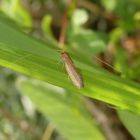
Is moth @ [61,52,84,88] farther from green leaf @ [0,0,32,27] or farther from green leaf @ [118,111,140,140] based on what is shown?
green leaf @ [0,0,32,27]

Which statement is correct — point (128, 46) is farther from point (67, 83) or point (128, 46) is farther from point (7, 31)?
point (67, 83)

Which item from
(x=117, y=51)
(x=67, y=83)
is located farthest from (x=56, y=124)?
(x=67, y=83)

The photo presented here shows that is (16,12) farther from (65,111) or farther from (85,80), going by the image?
(85,80)

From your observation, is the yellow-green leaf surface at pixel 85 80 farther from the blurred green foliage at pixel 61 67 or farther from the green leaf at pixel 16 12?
the green leaf at pixel 16 12

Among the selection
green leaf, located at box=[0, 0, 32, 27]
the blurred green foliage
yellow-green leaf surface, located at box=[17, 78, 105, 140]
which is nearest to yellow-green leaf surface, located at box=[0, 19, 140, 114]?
the blurred green foliage

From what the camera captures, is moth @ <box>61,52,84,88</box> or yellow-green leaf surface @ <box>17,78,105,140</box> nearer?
moth @ <box>61,52,84,88</box>

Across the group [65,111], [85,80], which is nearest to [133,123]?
[85,80]

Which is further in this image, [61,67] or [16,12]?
[16,12]
